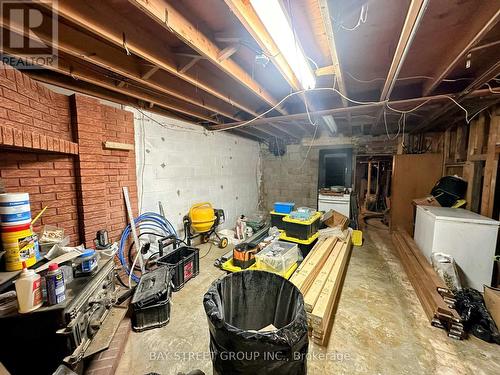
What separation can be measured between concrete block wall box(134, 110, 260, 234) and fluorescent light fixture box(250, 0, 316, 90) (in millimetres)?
2298

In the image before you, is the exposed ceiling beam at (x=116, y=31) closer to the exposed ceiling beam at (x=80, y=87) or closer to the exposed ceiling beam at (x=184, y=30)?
the exposed ceiling beam at (x=184, y=30)

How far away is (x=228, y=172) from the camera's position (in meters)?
4.93

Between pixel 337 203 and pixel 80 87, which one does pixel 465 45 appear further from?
pixel 80 87

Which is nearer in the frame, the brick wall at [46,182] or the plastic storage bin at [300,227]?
the brick wall at [46,182]

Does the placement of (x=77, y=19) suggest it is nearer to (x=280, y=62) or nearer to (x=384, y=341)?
(x=280, y=62)

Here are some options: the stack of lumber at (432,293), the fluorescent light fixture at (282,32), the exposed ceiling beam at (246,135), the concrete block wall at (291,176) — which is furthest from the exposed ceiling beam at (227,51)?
the concrete block wall at (291,176)

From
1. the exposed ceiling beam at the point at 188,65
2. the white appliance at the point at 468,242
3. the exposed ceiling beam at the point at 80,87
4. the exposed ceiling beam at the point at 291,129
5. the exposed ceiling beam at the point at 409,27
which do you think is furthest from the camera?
the exposed ceiling beam at the point at 291,129

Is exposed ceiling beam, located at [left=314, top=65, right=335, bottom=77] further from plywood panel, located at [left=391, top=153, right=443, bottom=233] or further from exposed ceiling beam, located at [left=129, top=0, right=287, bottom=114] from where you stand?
plywood panel, located at [left=391, top=153, right=443, bottom=233]

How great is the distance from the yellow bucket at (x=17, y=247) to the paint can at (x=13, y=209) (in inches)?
1.6

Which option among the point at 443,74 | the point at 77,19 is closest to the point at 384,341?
the point at 443,74

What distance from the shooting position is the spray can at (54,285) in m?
1.23

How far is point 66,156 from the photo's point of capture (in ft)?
6.78

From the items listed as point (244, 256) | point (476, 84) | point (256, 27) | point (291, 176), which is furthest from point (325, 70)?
point (291, 176)

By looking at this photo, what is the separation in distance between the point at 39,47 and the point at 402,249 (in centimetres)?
510
